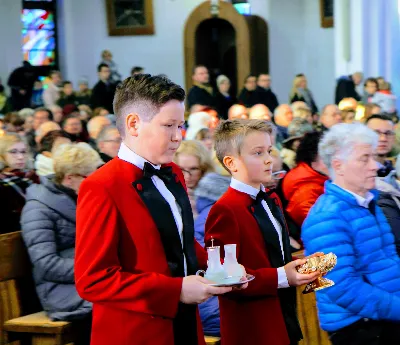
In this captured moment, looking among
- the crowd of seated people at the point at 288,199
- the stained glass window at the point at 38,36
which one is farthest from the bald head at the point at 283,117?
the stained glass window at the point at 38,36

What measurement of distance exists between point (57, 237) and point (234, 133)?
72.8 inches

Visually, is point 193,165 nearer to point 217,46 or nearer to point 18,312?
point 18,312

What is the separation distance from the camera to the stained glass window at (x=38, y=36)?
2077 cm

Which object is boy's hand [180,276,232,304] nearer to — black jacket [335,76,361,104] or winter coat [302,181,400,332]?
winter coat [302,181,400,332]

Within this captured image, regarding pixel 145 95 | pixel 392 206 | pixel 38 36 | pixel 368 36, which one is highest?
pixel 38 36

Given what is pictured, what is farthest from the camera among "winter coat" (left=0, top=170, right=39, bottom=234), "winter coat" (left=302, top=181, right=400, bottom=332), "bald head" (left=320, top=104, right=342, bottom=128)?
"bald head" (left=320, top=104, right=342, bottom=128)

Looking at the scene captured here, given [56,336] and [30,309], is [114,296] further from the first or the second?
[30,309]

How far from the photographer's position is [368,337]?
3877mm

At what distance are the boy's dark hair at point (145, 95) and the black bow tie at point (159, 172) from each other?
0.48ft

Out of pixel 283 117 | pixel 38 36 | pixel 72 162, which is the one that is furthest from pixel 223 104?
pixel 72 162

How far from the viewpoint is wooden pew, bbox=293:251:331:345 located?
5.00m

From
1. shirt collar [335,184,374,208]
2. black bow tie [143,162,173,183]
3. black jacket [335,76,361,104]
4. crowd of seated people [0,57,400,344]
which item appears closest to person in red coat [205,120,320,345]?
crowd of seated people [0,57,400,344]

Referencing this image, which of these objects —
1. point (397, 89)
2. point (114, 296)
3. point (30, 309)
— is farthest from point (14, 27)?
point (114, 296)

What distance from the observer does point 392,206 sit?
4.42 m
